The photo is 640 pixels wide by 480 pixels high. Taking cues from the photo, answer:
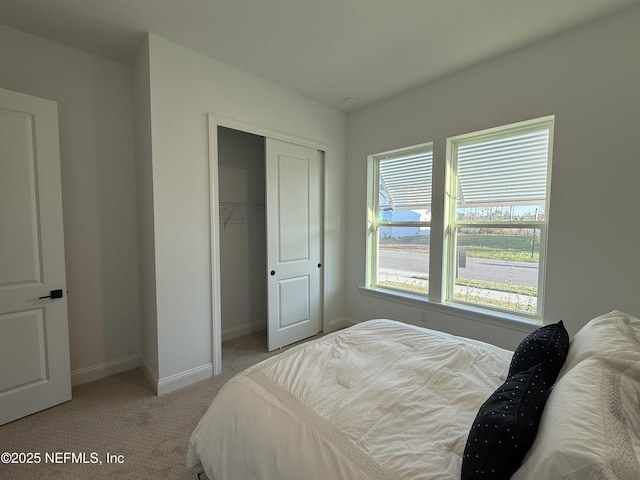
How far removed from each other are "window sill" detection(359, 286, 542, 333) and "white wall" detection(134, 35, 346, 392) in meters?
1.94

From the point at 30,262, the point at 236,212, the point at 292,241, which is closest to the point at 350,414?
the point at 292,241

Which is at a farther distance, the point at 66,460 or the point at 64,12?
the point at 64,12

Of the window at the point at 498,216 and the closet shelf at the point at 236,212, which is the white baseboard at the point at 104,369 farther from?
the window at the point at 498,216

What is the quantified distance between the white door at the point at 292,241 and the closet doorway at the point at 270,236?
0.03 feet

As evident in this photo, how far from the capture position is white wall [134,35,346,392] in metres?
2.14

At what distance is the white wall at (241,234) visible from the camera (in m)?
3.26

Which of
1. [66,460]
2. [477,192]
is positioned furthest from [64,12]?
[477,192]

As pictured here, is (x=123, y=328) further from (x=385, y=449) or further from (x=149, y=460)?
(x=385, y=449)

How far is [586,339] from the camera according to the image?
116 cm

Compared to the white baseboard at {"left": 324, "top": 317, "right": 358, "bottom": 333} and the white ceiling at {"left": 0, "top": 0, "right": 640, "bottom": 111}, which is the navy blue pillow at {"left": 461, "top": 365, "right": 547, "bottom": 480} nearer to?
the white ceiling at {"left": 0, "top": 0, "right": 640, "bottom": 111}

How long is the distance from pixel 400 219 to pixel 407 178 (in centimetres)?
47

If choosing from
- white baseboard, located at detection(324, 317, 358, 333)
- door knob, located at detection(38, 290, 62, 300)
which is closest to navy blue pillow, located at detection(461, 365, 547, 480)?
door knob, located at detection(38, 290, 62, 300)

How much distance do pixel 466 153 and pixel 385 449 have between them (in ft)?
8.59

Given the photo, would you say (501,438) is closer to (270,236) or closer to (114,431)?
(114,431)
